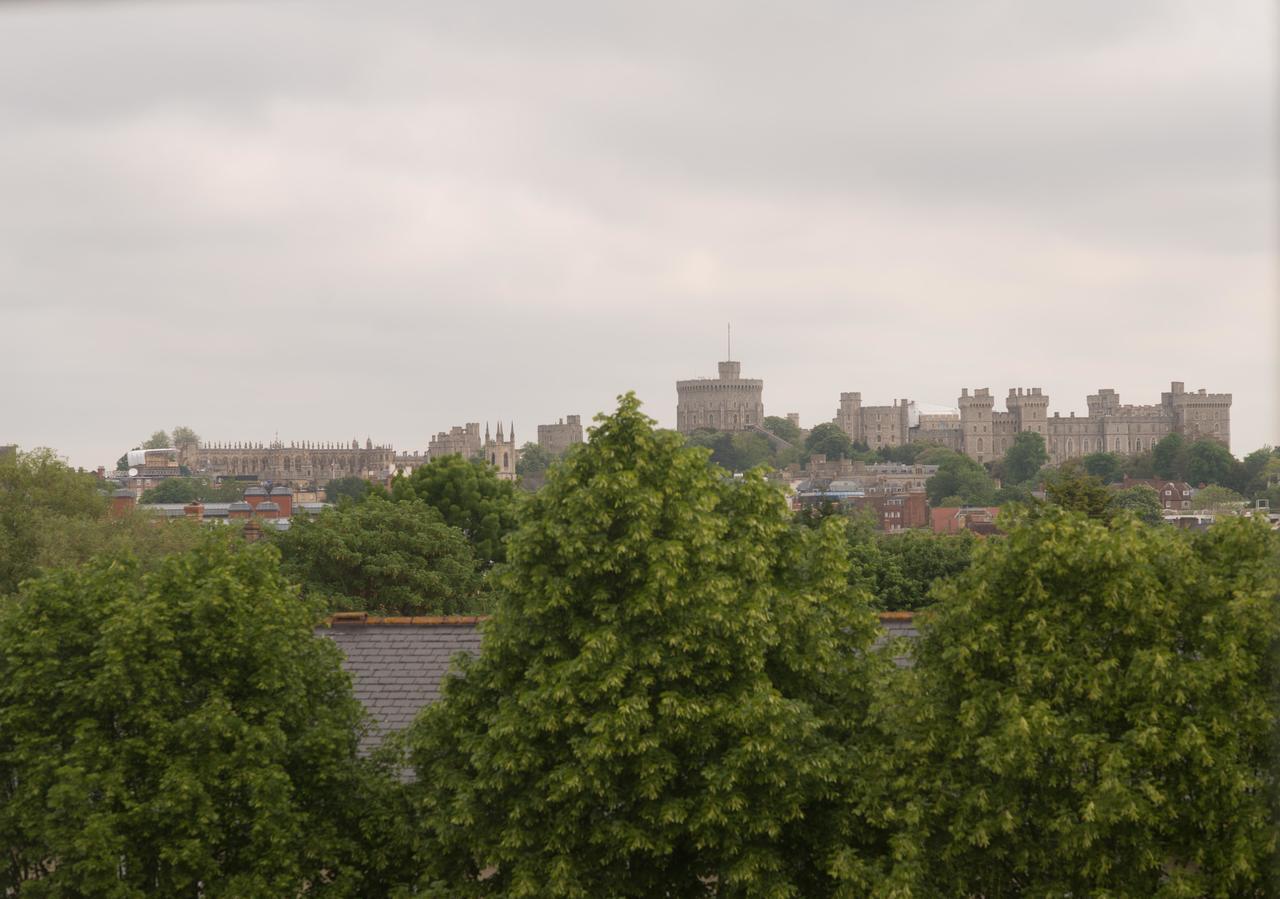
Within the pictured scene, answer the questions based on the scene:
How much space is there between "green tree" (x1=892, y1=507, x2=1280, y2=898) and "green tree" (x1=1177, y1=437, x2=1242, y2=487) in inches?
5791

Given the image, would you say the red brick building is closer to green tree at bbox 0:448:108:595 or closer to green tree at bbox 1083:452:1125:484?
green tree at bbox 1083:452:1125:484

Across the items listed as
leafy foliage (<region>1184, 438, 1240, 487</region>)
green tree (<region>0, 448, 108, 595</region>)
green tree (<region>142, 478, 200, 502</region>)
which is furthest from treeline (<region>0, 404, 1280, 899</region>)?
green tree (<region>142, 478, 200, 502</region>)

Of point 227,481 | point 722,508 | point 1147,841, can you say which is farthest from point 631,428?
point 227,481

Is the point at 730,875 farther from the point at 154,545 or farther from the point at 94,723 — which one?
the point at 154,545

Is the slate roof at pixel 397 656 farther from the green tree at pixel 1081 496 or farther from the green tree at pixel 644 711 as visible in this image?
the green tree at pixel 1081 496

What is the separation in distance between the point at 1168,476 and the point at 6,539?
141161 millimetres

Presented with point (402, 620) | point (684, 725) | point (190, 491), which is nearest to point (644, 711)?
point (684, 725)

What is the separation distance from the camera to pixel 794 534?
15539mm

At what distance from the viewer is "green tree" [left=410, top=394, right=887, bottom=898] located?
13422 mm

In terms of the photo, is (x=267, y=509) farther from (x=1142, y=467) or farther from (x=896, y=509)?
(x=1142, y=467)

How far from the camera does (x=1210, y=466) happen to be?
157m

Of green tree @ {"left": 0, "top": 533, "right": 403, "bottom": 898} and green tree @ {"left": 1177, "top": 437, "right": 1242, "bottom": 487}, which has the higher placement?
green tree @ {"left": 1177, "top": 437, "right": 1242, "bottom": 487}

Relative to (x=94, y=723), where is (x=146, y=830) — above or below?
below

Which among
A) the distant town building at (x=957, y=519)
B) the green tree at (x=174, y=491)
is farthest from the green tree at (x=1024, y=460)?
the green tree at (x=174, y=491)
